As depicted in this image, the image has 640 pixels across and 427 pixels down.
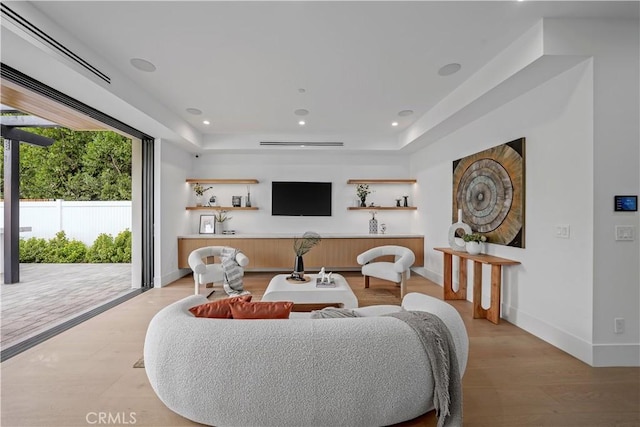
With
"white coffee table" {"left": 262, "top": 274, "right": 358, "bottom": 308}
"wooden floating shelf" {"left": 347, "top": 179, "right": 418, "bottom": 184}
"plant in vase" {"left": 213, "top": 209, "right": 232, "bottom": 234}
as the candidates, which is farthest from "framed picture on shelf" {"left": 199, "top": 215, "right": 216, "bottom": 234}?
"white coffee table" {"left": 262, "top": 274, "right": 358, "bottom": 308}

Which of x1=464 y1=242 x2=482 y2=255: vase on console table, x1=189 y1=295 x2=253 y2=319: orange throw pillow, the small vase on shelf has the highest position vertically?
the small vase on shelf

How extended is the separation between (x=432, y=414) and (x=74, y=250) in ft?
27.1

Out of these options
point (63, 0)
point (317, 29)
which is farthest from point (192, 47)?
point (317, 29)

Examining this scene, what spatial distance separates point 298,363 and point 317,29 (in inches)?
99.1

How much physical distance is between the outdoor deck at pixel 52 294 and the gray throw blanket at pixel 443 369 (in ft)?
11.9

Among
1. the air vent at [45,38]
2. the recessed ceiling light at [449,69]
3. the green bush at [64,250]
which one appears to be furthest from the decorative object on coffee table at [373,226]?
the green bush at [64,250]

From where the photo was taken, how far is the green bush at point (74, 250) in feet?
21.1

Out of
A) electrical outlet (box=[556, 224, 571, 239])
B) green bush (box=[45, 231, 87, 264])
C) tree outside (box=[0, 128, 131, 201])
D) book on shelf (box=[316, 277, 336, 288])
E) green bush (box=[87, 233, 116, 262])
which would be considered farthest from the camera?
tree outside (box=[0, 128, 131, 201])

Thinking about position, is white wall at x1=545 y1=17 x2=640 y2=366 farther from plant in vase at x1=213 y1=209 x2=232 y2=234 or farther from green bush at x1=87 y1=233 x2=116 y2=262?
green bush at x1=87 y1=233 x2=116 y2=262

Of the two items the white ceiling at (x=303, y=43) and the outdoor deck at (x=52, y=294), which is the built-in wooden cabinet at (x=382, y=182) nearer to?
the white ceiling at (x=303, y=43)

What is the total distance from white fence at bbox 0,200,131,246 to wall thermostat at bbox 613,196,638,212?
895 cm

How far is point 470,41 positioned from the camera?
2.54m

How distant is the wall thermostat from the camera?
7.63 feet

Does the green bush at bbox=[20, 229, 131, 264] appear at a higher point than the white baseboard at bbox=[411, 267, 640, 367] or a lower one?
higher
